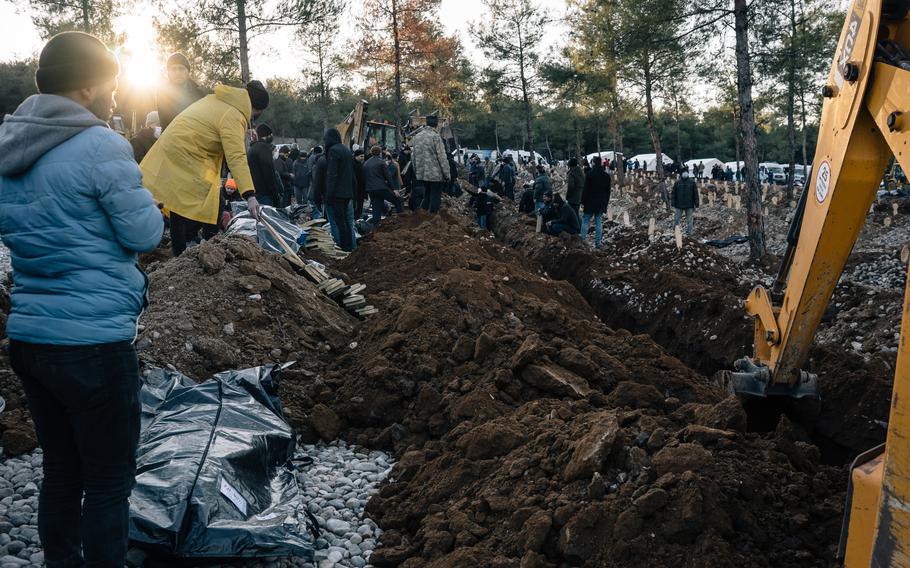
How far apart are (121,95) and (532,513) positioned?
865 centimetres

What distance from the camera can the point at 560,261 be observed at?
1388 centimetres

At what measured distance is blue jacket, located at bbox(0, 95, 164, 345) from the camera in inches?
98.9

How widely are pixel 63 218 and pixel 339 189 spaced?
7.99 meters

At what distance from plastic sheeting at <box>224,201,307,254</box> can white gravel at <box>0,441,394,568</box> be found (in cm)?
410

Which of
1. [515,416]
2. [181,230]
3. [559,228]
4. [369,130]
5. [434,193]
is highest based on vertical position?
[369,130]

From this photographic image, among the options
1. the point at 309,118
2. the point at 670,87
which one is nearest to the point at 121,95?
the point at 670,87

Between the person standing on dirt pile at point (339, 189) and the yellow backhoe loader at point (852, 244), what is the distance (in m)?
7.16

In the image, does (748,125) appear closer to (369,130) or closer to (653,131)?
(653,131)

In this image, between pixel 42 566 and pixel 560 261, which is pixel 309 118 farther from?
pixel 42 566

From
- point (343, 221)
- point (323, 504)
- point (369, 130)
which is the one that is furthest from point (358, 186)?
point (369, 130)

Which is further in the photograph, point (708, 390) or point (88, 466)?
point (708, 390)

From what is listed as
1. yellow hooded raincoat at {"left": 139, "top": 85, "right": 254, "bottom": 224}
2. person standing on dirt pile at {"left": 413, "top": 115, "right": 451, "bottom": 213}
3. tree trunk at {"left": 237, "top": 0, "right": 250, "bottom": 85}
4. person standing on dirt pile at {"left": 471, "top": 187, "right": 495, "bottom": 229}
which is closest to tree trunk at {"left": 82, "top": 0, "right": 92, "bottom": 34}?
tree trunk at {"left": 237, "top": 0, "right": 250, "bottom": 85}

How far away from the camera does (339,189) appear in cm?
1044

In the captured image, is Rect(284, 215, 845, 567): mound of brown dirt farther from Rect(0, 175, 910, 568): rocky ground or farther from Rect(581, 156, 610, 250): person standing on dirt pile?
Rect(581, 156, 610, 250): person standing on dirt pile
